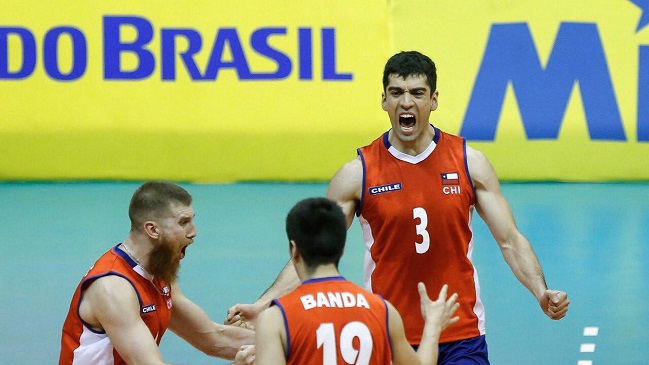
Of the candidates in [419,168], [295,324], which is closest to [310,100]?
[419,168]

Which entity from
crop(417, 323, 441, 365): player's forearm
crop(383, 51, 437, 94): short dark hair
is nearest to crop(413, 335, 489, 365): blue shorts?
crop(417, 323, 441, 365): player's forearm

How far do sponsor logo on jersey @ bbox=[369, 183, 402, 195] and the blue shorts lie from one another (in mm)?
802

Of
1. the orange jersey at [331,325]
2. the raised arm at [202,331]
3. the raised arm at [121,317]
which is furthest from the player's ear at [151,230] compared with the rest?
the orange jersey at [331,325]

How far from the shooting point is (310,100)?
1453 centimetres

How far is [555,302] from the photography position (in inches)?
233

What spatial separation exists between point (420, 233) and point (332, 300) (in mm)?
1700

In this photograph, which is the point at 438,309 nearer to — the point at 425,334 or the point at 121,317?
the point at 425,334

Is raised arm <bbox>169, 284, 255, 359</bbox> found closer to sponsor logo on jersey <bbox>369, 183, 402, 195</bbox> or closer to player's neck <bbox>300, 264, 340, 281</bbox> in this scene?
sponsor logo on jersey <bbox>369, 183, 402, 195</bbox>

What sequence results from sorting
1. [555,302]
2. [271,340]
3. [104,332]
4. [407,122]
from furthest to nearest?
[407,122] → [555,302] → [104,332] → [271,340]

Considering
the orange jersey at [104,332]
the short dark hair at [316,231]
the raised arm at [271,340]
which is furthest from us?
the orange jersey at [104,332]

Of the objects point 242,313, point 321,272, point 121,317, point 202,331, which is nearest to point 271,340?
point 321,272

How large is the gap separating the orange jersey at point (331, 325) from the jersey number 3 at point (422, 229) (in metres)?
1.58

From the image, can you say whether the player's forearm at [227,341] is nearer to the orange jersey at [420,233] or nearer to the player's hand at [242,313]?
the player's hand at [242,313]

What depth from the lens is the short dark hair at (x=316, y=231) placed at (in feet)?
15.3
